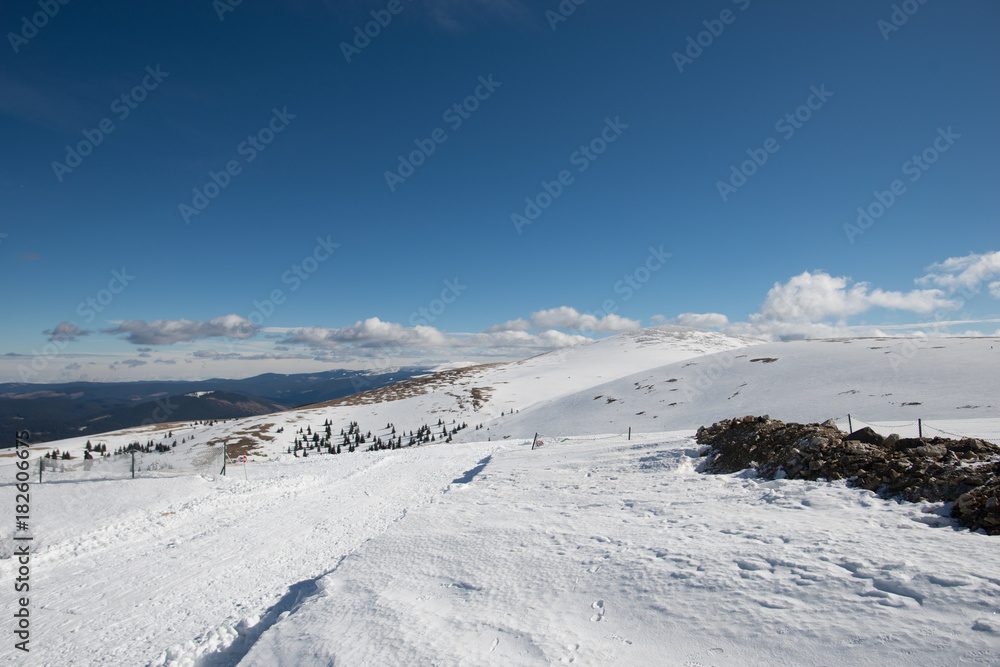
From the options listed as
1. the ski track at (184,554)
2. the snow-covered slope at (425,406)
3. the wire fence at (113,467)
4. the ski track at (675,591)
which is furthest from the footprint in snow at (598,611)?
the snow-covered slope at (425,406)

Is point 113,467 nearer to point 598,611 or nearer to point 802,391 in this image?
point 598,611

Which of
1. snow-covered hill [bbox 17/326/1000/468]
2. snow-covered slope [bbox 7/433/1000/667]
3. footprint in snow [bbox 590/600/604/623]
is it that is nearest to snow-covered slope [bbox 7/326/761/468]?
snow-covered hill [bbox 17/326/1000/468]

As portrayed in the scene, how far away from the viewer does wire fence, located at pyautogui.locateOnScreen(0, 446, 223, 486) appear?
55.7 feet

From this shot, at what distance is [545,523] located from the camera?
1090cm

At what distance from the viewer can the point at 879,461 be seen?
1043 cm

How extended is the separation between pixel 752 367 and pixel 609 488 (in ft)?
177

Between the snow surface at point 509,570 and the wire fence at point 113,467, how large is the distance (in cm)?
39

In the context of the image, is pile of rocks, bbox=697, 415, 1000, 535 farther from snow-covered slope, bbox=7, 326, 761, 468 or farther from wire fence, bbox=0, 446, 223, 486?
snow-covered slope, bbox=7, 326, 761, 468

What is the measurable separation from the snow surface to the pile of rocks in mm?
559

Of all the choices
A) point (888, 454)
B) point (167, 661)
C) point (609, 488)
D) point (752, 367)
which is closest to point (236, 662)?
point (167, 661)

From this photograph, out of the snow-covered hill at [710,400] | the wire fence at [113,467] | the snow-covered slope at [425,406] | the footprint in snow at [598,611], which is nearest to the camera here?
the footprint in snow at [598,611]

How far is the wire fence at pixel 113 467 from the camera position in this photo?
55.7 feet

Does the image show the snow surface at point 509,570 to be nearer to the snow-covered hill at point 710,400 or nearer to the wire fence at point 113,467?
the wire fence at point 113,467

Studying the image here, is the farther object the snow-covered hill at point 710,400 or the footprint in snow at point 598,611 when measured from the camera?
the snow-covered hill at point 710,400
